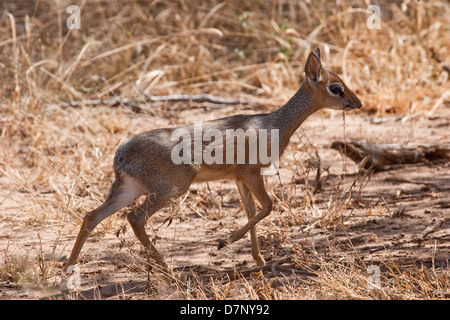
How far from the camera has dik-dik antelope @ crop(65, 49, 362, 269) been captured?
15.2ft

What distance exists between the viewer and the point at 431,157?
6.78 metres

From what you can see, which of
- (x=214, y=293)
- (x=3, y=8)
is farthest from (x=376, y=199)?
(x=3, y=8)

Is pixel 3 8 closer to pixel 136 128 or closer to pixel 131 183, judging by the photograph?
pixel 136 128

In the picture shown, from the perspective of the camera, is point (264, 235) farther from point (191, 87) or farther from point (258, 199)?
point (191, 87)

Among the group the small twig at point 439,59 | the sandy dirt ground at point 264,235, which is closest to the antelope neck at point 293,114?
the sandy dirt ground at point 264,235

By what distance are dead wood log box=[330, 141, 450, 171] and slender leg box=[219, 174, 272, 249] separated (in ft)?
5.50

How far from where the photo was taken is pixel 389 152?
6.53 m

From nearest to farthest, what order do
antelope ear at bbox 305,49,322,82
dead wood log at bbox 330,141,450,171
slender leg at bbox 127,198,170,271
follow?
slender leg at bbox 127,198,170,271, antelope ear at bbox 305,49,322,82, dead wood log at bbox 330,141,450,171

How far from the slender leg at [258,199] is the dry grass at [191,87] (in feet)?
1.27

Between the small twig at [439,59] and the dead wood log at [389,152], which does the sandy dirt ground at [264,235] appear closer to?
the dead wood log at [389,152]

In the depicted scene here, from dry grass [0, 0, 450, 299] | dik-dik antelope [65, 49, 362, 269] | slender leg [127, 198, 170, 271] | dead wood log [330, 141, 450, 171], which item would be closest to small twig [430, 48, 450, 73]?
dry grass [0, 0, 450, 299]

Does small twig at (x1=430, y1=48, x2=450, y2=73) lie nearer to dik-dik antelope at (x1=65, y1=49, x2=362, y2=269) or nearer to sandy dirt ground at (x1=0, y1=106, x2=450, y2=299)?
→ sandy dirt ground at (x1=0, y1=106, x2=450, y2=299)

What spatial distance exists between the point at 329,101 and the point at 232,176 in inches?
42.0

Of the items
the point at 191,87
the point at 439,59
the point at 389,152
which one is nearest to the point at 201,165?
the point at 389,152
